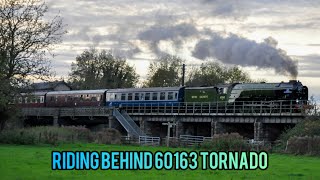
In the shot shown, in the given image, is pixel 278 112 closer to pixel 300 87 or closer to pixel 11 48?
pixel 300 87

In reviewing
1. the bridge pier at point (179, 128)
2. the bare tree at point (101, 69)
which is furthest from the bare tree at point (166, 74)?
the bridge pier at point (179, 128)

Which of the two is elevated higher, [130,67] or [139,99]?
[130,67]

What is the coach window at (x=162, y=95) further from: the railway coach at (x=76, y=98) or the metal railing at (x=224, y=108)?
the railway coach at (x=76, y=98)

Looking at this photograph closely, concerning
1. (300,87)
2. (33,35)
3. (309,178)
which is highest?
(33,35)

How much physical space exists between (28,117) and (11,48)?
3599 centimetres

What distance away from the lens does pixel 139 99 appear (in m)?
74.2

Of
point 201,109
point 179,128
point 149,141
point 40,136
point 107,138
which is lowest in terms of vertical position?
point 149,141

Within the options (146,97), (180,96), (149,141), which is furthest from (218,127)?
(146,97)

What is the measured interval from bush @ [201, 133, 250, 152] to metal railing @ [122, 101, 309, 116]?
41.5 feet

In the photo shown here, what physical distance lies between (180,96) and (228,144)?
29248mm

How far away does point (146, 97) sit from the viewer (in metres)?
73.3

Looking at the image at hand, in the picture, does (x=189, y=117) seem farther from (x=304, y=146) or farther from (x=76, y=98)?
(x=304, y=146)

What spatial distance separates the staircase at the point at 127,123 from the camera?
66.5m

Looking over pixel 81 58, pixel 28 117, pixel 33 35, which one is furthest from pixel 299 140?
pixel 81 58
